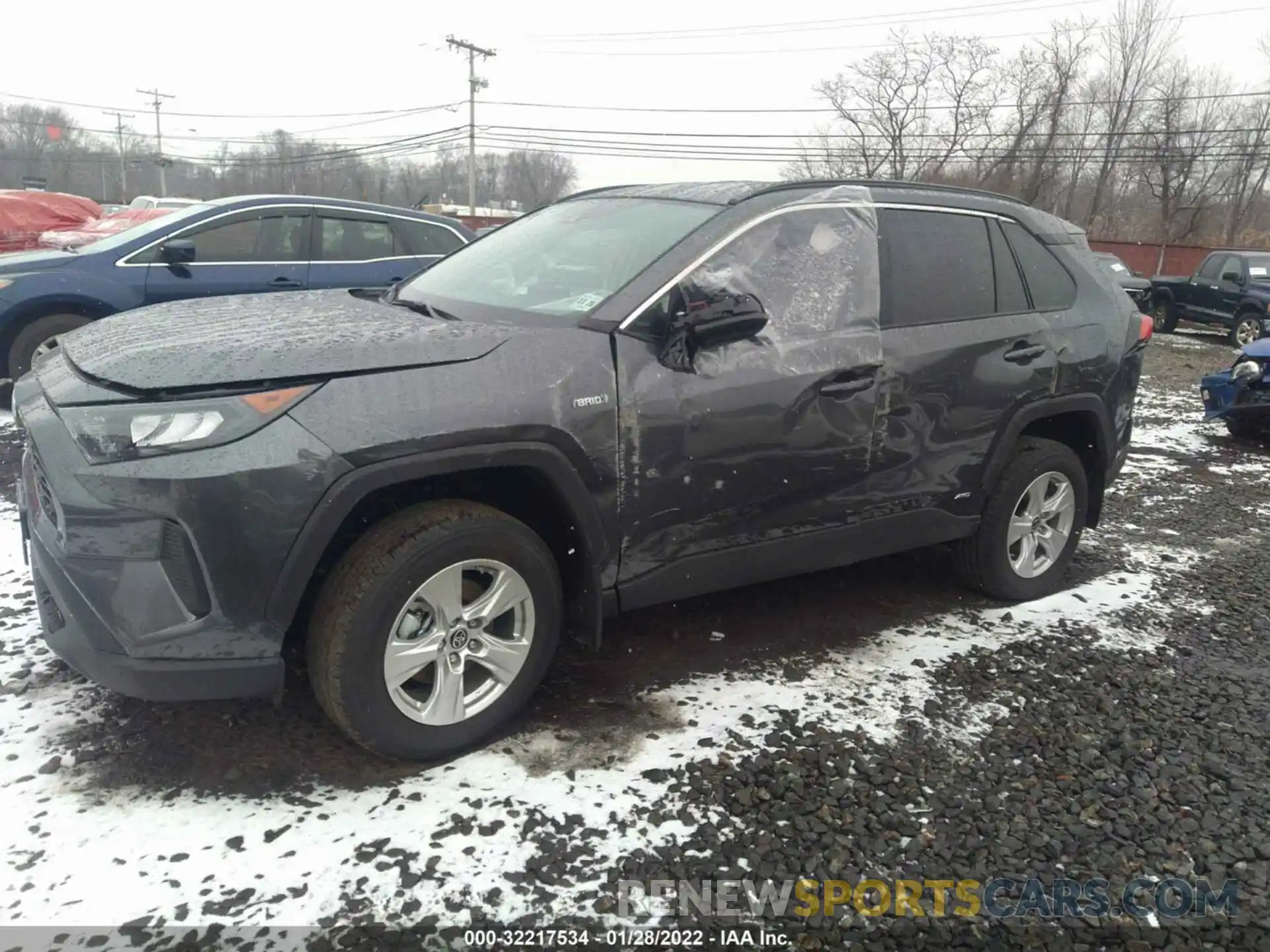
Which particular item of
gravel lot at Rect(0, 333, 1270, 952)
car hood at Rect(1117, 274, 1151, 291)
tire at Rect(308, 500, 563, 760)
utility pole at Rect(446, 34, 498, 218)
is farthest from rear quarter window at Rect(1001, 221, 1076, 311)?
utility pole at Rect(446, 34, 498, 218)

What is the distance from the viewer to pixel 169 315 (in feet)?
10.2

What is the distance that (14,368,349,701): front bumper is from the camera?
2291 mm

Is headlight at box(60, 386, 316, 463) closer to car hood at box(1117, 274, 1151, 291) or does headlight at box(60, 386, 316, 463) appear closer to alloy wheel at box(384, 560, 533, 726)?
alloy wheel at box(384, 560, 533, 726)

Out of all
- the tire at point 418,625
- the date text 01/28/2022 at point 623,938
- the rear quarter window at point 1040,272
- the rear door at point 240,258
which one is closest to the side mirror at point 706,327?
the tire at point 418,625

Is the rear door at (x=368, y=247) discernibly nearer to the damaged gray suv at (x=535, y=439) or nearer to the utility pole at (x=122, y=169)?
the damaged gray suv at (x=535, y=439)

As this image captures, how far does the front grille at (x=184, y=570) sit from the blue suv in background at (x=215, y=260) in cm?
486

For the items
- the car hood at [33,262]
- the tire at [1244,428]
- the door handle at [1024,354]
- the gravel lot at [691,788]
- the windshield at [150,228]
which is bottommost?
the gravel lot at [691,788]

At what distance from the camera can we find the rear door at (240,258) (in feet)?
22.7

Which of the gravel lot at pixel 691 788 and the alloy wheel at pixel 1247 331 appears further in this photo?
the alloy wheel at pixel 1247 331

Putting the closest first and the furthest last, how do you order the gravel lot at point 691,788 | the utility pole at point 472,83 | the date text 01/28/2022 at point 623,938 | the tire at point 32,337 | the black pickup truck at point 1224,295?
1. the date text 01/28/2022 at point 623,938
2. the gravel lot at point 691,788
3. the tire at point 32,337
4. the black pickup truck at point 1224,295
5. the utility pole at point 472,83

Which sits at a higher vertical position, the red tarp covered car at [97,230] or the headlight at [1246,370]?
the red tarp covered car at [97,230]

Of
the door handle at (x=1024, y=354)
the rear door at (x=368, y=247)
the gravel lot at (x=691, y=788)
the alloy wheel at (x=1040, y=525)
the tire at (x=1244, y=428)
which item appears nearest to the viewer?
the gravel lot at (x=691, y=788)

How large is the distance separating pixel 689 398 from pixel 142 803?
198cm

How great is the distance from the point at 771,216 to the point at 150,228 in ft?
19.4
